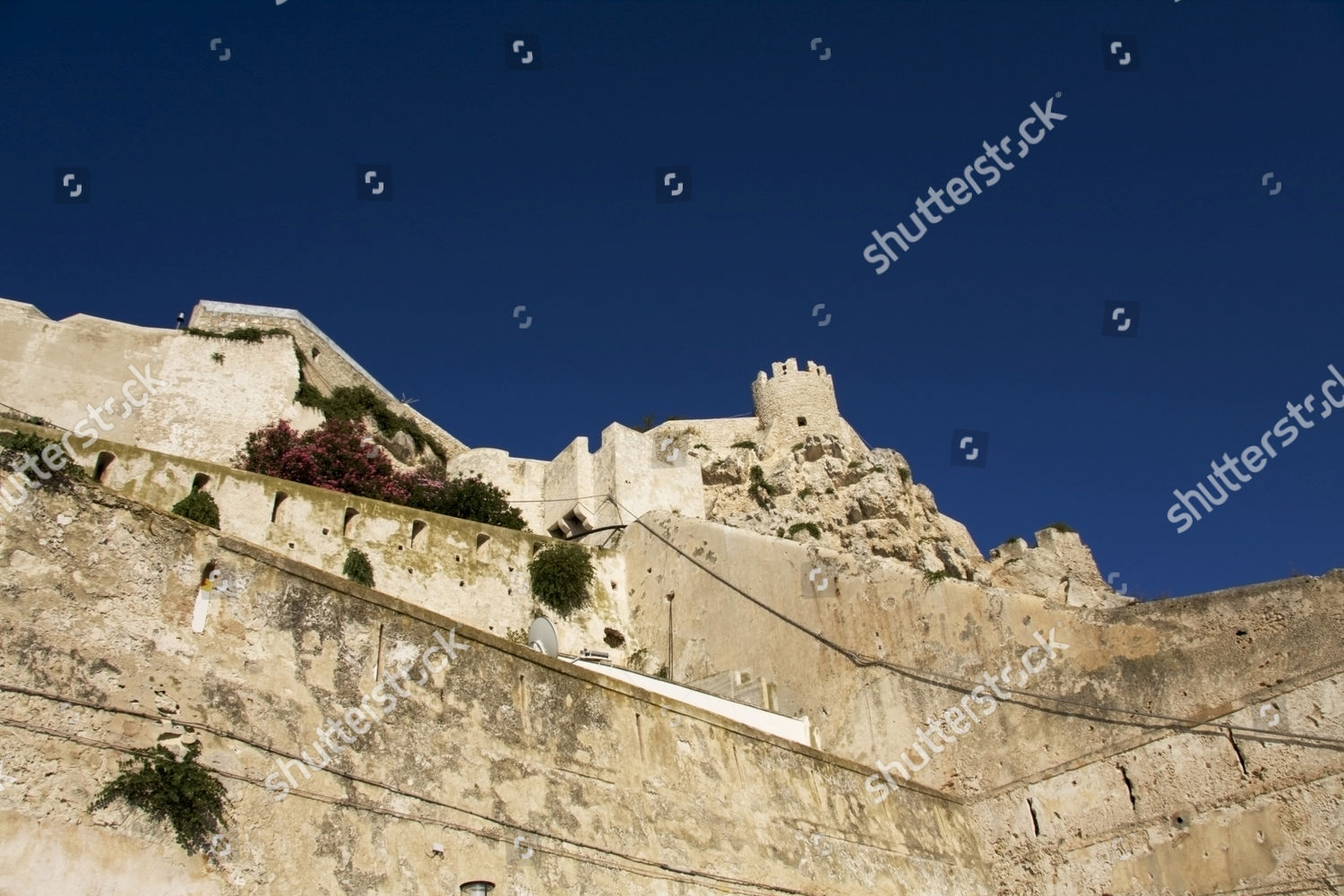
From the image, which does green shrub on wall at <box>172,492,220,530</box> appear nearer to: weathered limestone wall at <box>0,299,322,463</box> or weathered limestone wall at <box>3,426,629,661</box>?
weathered limestone wall at <box>3,426,629,661</box>

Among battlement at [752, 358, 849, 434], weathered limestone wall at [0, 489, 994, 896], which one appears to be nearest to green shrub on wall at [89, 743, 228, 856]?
weathered limestone wall at [0, 489, 994, 896]

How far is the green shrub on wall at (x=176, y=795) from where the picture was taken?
Answer: 666cm

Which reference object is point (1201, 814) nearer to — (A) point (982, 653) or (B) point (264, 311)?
(A) point (982, 653)

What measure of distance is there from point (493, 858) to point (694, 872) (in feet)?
7.05

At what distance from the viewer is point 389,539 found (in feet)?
60.4

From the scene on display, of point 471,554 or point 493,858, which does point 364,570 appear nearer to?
point 471,554

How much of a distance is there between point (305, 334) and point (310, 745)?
804 inches

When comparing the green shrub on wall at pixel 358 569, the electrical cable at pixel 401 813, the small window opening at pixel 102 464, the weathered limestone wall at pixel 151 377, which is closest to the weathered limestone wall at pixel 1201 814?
the electrical cable at pixel 401 813

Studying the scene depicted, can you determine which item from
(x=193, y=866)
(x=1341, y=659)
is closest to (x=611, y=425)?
(x=1341, y=659)

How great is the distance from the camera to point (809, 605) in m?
16.7

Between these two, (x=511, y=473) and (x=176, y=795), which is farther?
(x=511, y=473)

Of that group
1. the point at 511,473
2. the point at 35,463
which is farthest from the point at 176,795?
the point at 511,473

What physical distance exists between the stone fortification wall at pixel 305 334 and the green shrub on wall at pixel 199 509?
33.4 ft

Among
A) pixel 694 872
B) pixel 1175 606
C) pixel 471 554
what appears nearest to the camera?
pixel 694 872
